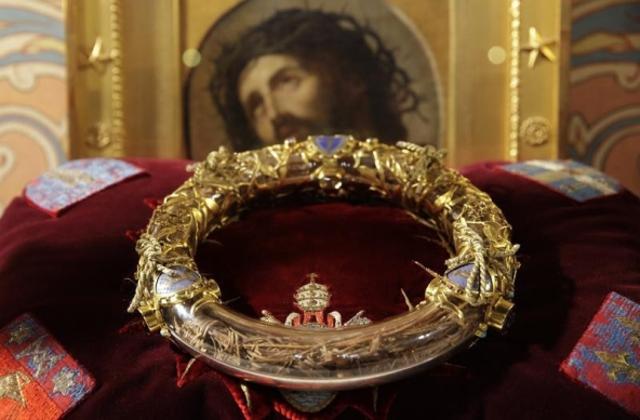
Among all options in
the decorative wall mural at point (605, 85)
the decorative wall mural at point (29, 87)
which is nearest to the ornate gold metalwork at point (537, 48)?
the decorative wall mural at point (605, 85)

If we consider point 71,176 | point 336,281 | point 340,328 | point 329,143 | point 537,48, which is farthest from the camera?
point 537,48

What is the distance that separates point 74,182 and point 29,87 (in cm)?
50

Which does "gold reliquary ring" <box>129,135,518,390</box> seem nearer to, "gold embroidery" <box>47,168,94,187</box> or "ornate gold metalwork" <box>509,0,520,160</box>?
"gold embroidery" <box>47,168,94,187</box>

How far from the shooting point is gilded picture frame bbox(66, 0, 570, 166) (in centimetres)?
119

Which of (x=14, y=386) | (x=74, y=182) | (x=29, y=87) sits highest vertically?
(x=29, y=87)

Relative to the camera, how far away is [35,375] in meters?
0.64

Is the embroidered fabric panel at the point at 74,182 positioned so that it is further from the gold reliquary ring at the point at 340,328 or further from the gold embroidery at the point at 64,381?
the gold embroidery at the point at 64,381

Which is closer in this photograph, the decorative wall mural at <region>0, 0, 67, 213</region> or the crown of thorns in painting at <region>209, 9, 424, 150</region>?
the crown of thorns in painting at <region>209, 9, 424, 150</region>

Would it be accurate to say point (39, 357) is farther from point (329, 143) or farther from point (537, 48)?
point (537, 48)

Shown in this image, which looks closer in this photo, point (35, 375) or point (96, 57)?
point (35, 375)

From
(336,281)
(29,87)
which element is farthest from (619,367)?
(29,87)

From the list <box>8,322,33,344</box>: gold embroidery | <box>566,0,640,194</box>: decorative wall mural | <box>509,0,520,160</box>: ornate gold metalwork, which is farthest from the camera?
<box>566,0,640,194</box>: decorative wall mural

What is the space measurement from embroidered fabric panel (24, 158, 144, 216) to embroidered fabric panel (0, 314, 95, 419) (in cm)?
23

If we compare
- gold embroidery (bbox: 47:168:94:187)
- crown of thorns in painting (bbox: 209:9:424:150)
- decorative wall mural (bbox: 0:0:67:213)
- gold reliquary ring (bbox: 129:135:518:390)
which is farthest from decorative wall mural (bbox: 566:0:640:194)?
decorative wall mural (bbox: 0:0:67:213)
